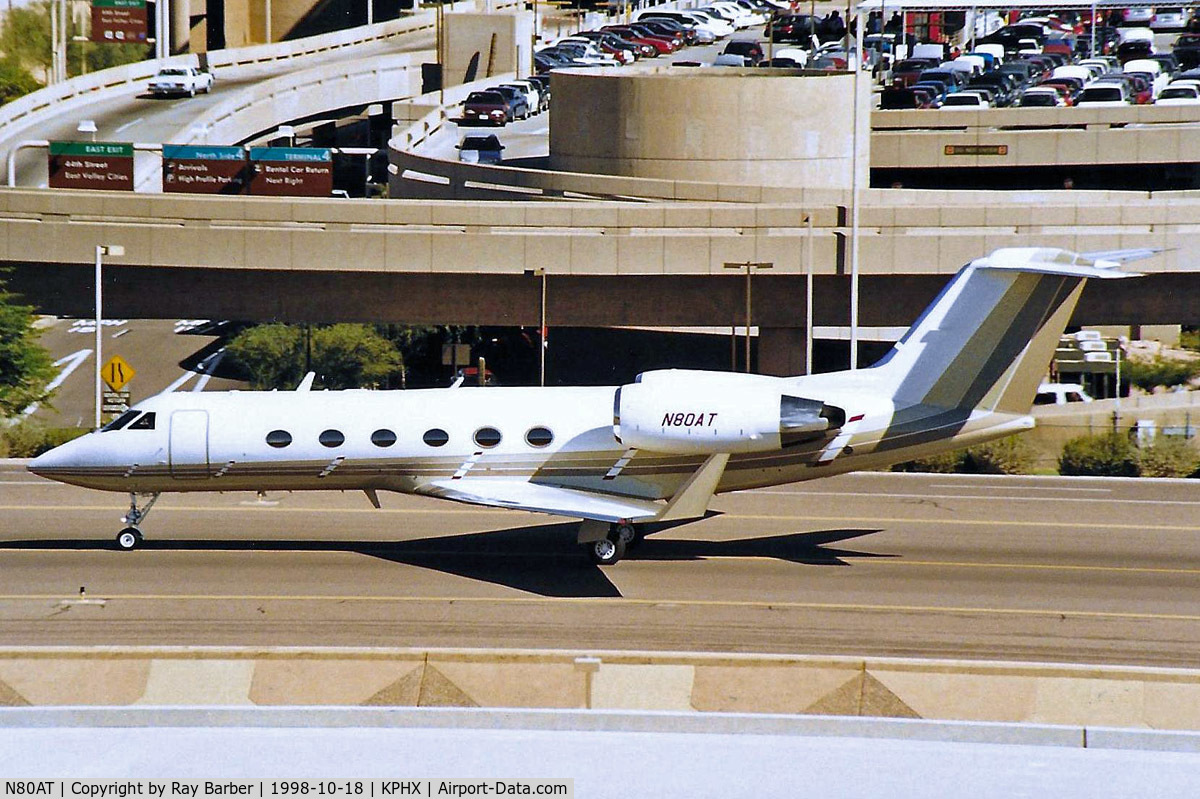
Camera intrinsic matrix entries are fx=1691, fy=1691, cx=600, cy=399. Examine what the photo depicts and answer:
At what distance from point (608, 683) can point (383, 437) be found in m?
9.37

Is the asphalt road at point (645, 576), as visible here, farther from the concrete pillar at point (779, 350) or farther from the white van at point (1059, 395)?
the white van at point (1059, 395)

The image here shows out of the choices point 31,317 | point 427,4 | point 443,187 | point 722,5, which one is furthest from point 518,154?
point 427,4

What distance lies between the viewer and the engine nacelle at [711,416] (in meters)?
25.9

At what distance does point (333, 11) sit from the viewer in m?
133

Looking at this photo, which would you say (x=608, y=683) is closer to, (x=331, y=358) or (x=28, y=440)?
(x=28, y=440)

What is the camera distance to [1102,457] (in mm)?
37250

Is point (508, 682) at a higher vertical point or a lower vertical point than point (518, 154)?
lower

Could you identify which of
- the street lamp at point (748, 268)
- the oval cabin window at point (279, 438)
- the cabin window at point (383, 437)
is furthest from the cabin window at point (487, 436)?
the street lamp at point (748, 268)

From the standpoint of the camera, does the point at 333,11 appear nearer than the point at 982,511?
No

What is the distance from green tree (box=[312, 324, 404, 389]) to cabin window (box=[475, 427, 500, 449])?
3123 centimetres

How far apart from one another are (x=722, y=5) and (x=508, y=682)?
10173cm

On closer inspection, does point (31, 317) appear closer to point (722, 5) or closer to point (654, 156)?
point (654, 156)

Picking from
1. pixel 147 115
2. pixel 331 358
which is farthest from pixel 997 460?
pixel 147 115

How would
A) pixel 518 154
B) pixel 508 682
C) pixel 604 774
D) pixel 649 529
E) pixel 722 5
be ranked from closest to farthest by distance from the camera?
pixel 604 774
pixel 508 682
pixel 649 529
pixel 518 154
pixel 722 5
